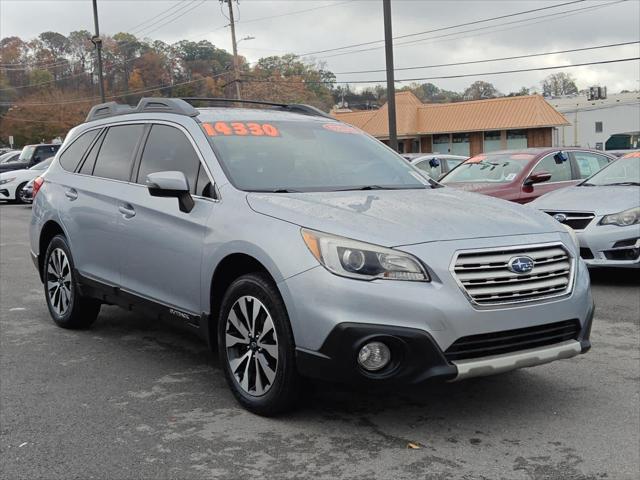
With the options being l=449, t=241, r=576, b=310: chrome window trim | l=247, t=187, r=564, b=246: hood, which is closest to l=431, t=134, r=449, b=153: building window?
l=247, t=187, r=564, b=246: hood

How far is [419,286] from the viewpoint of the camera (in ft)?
11.8

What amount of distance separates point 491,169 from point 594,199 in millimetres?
2664

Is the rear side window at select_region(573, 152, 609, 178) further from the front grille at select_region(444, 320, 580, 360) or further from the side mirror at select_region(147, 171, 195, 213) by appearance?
the side mirror at select_region(147, 171, 195, 213)

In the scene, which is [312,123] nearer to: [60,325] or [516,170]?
[60,325]

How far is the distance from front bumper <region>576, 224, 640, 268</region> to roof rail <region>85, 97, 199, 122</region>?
474cm

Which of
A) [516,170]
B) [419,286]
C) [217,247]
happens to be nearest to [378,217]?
[419,286]

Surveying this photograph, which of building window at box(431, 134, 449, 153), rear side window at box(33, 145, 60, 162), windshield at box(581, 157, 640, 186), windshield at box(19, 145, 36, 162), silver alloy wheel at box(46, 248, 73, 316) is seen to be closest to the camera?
silver alloy wheel at box(46, 248, 73, 316)

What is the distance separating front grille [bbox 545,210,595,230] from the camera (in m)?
8.11

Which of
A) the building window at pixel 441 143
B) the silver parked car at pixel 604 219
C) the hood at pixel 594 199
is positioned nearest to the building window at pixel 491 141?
the building window at pixel 441 143

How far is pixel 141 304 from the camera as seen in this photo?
16.9 feet

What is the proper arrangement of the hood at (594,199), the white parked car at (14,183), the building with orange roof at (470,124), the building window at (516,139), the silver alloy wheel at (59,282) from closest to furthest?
the silver alloy wheel at (59,282)
the hood at (594,199)
the white parked car at (14,183)
the building with orange roof at (470,124)
the building window at (516,139)

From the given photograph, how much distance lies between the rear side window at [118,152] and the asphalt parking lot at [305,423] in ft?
4.50

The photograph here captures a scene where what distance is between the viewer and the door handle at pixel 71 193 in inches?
237

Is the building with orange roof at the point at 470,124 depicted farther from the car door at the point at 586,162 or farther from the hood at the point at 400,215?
the hood at the point at 400,215
